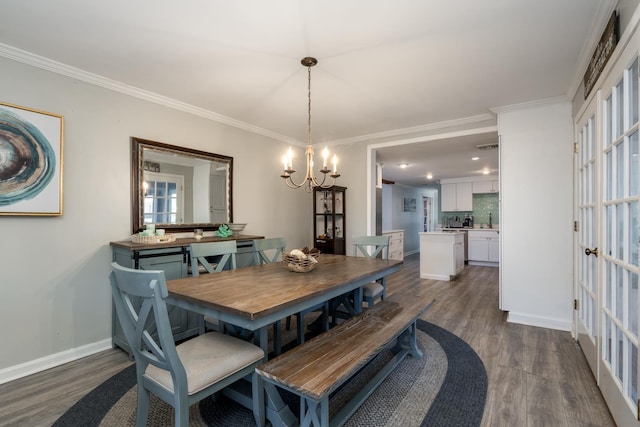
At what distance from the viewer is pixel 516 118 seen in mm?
3406

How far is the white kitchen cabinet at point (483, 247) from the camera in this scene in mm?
7406

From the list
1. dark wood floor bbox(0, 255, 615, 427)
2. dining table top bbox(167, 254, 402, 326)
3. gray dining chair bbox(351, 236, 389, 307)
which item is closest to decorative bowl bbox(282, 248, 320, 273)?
dining table top bbox(167, 254, 402, 326)

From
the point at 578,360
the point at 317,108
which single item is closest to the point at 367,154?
the point at 317,108

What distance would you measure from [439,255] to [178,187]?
4607 millimetres

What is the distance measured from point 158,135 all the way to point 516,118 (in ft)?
12.7

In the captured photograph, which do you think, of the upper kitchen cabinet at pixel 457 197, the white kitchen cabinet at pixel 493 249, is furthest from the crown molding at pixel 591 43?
the upper kitchen cabinet at pixel 457 197

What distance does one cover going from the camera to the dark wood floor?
1.80 m

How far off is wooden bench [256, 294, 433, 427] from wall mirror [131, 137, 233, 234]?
2.16 metres

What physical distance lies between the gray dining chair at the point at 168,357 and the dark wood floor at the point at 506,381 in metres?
0.90

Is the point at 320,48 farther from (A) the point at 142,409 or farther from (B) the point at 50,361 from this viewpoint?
(B) the point at 50,361

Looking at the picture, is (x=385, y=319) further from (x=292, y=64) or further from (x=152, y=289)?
(x=292, y=64)

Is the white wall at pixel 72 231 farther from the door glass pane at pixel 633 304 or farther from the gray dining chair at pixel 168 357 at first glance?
the door glass pane at pixel 633 304

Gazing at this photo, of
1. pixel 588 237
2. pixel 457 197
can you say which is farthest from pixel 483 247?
pixel 588 237

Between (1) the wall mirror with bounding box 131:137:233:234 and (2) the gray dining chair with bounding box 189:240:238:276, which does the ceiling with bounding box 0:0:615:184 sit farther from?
(2) the gray dining chair with bounding box 189:240:238:276
